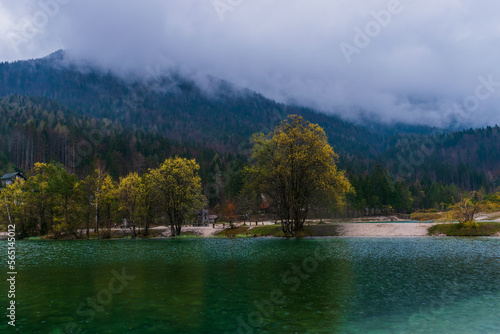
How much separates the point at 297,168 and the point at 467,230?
2999cm

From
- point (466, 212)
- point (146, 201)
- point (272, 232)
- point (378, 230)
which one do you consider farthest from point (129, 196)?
point (466, 212)

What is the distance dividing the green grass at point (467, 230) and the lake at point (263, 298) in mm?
33305

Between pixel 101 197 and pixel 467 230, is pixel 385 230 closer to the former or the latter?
pixel 467 230

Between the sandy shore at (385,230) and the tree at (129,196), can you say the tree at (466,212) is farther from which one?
the tree at (129,196)

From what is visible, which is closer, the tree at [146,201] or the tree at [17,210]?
the tree at [17,210]

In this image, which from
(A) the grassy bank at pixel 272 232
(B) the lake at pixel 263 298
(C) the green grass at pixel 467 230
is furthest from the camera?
(A) the grassy bank at pixel 272 232

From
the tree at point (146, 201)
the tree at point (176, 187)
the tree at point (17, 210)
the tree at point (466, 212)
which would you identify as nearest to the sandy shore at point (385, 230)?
the tree at point (466, 212)

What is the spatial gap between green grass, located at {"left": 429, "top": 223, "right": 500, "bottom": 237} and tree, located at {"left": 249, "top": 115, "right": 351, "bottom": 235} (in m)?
17.3

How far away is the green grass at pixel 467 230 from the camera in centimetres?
5388

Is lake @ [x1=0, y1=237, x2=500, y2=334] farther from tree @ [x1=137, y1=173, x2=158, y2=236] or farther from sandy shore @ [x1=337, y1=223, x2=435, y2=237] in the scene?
tree @ [x1=137, y1=173, x2=158, y2=236]

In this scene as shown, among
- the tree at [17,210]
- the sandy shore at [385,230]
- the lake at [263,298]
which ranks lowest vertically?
the sandy shore at [385,230]

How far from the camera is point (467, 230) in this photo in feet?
180

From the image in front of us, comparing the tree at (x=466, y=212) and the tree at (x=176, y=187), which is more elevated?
the tree at (x=176, y=187)

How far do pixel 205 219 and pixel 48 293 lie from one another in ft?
323
